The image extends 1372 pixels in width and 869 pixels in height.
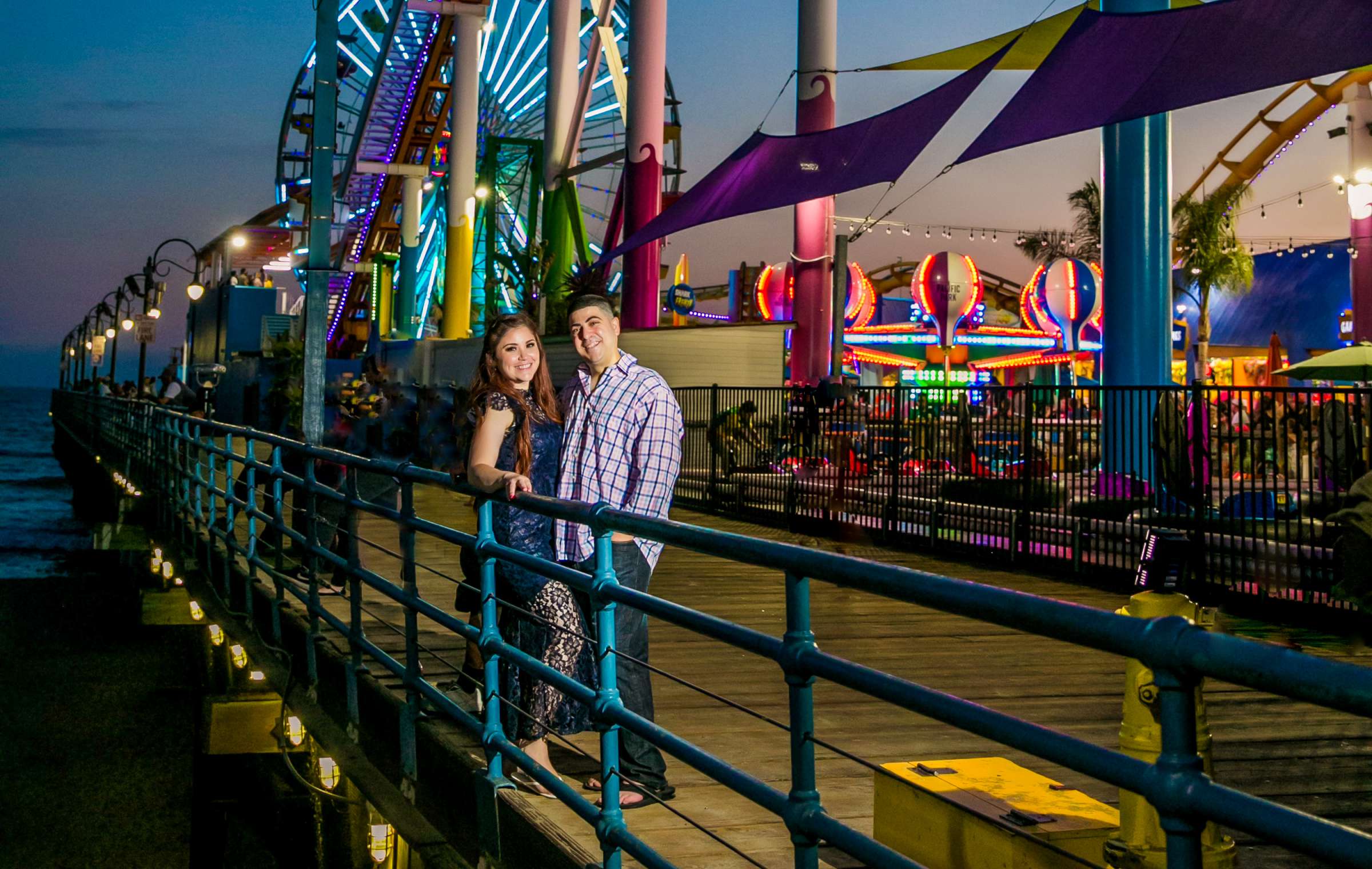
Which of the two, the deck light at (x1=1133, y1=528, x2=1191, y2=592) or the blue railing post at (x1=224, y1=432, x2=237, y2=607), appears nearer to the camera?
the deck light at (x1=1133, y1=528, x2=1191, y2=592)

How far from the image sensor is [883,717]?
581cm

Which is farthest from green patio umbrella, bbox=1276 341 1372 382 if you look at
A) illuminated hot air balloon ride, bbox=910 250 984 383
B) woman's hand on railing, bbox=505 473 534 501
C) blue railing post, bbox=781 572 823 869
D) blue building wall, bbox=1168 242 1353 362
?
blue building wall, bbox=1168 242 1353 362

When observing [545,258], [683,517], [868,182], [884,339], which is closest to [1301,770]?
[868,182]

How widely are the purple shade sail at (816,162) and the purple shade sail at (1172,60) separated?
2.05 feet

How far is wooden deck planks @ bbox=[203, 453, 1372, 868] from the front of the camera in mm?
4133

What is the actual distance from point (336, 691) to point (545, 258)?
27249 mm

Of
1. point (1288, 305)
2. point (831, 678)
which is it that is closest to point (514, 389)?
point (831, 678)

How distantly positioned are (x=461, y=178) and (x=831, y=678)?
36.1 meters

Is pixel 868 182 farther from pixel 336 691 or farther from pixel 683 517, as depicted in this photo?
pixel 683 517

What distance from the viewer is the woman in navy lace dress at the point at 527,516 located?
4180 mm

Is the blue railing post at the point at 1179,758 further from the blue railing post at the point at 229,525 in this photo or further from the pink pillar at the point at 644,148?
the pink pillar at the point at 644,148

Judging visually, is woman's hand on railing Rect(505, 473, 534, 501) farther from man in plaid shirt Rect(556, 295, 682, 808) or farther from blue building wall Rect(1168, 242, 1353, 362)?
blue building wall Rect(1168, 242, 1353, 362)

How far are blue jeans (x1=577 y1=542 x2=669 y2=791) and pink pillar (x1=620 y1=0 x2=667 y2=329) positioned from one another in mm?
22052

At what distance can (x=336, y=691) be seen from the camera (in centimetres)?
661
